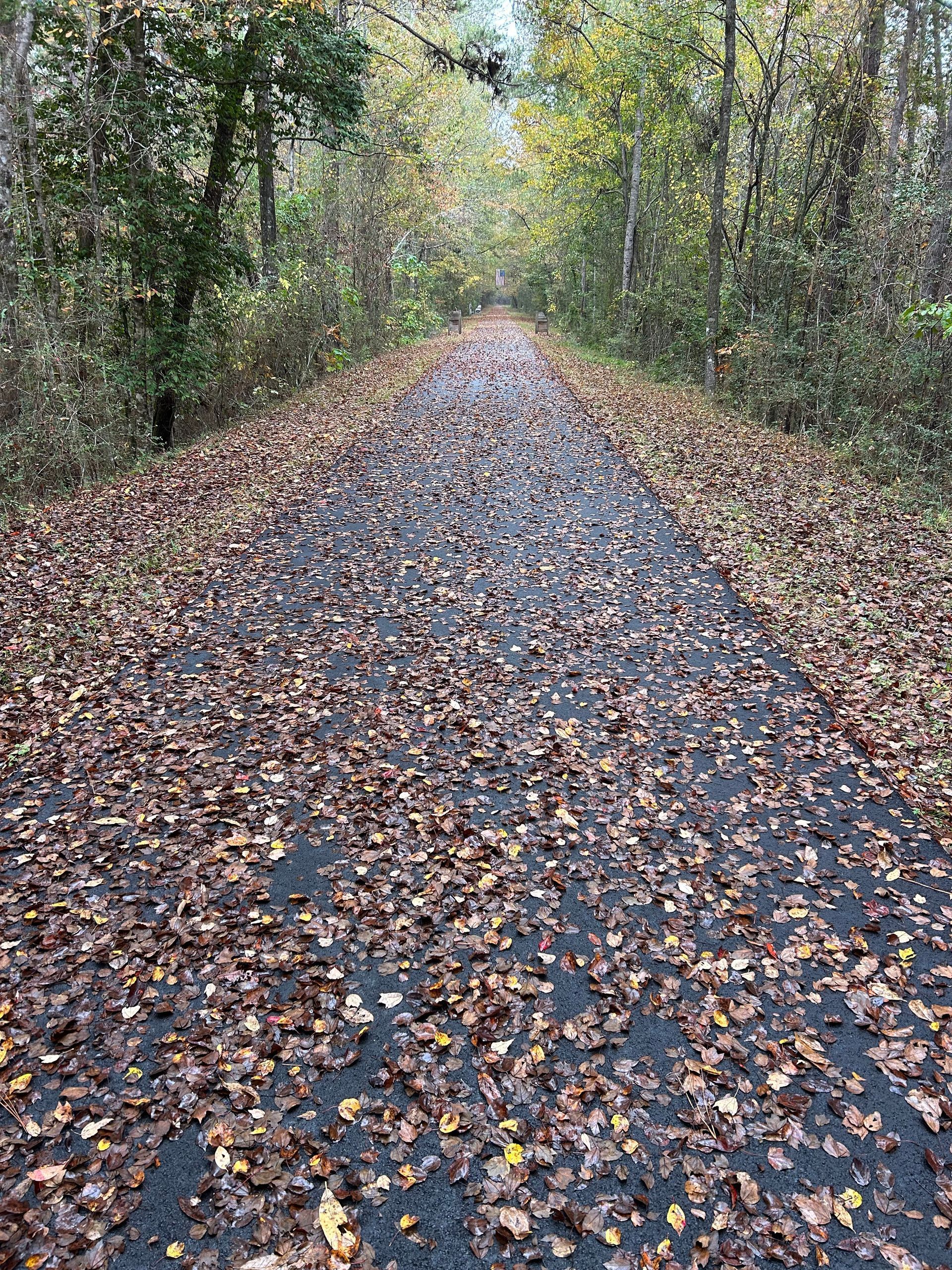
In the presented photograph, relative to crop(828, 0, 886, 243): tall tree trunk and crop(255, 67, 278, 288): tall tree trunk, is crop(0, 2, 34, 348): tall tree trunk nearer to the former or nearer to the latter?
crop(255, 67, 278, 288): tall tree trunk

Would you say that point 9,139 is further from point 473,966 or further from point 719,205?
point 719,205

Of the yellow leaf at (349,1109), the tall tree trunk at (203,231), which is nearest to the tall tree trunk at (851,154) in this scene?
the tall tree trunk at (203,231)

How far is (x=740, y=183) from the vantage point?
59.2 feet

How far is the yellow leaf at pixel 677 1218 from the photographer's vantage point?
237 centimetres

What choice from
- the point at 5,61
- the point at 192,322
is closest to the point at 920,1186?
the point at 5,61

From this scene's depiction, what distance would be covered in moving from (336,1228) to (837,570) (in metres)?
6.57

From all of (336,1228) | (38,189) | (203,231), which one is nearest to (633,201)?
(203,231)

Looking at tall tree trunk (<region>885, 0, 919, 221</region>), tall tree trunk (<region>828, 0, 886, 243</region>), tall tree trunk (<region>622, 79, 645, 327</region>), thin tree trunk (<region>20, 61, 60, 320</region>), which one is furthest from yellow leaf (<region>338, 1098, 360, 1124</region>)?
tall tree trunk (<region>622, 79, 645, 327</region>)

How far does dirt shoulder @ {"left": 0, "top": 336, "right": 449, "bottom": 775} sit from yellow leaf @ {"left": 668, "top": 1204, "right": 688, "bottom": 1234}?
13.9 feet

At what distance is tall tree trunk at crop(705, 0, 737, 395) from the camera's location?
12653 mm

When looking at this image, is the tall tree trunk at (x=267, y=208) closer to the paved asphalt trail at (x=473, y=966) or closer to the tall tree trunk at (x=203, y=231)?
the tall tree trunk at (x=203, y=231)

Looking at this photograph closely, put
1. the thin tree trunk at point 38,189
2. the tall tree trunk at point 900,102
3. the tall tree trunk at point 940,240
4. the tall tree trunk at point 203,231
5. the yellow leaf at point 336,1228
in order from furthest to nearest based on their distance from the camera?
the tall tree trunk at point 203,231, the tall tree trunk at point 900,102, the tall tree trunk at point 940,240, the thin tree trunk at point 38,189, the yellow leaf at point 336,1228

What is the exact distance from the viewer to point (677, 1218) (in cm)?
239

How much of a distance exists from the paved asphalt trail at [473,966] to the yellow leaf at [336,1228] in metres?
0.03
